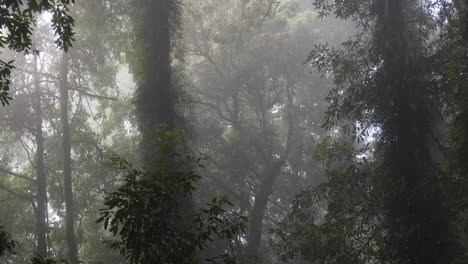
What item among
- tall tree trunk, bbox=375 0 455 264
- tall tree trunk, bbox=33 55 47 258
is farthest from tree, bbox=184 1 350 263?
tall tree trunk, bbox=375 0 455 264

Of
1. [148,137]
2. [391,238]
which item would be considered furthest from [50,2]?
[391,238]

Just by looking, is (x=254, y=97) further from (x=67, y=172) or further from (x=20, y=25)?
(x=20, y=25)

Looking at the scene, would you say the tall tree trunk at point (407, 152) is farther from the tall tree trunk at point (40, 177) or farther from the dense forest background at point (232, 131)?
the tall tree trunk at point (40, 177)

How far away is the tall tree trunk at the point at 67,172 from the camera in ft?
44.4

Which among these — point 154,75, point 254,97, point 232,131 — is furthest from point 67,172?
point 254,97

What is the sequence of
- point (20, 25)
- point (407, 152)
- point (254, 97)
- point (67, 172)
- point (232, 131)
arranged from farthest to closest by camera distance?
1. point (254, 97)
2. point (232, 131)
3. point (67, 172)
4. point (407, 152)
5. point (20, 25)

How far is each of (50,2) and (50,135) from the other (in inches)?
516

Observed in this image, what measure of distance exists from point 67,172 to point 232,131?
6359mm

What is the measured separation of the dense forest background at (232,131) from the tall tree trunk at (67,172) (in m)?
0.04

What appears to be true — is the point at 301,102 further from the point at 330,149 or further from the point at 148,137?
the point at 148,137

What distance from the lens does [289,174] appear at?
20.5 meters

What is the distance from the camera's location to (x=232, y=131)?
61.0 ft

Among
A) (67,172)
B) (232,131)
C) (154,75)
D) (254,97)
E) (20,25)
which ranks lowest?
(20,25)

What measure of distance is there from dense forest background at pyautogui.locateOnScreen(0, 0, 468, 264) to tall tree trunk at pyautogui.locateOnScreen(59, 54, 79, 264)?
40mm
